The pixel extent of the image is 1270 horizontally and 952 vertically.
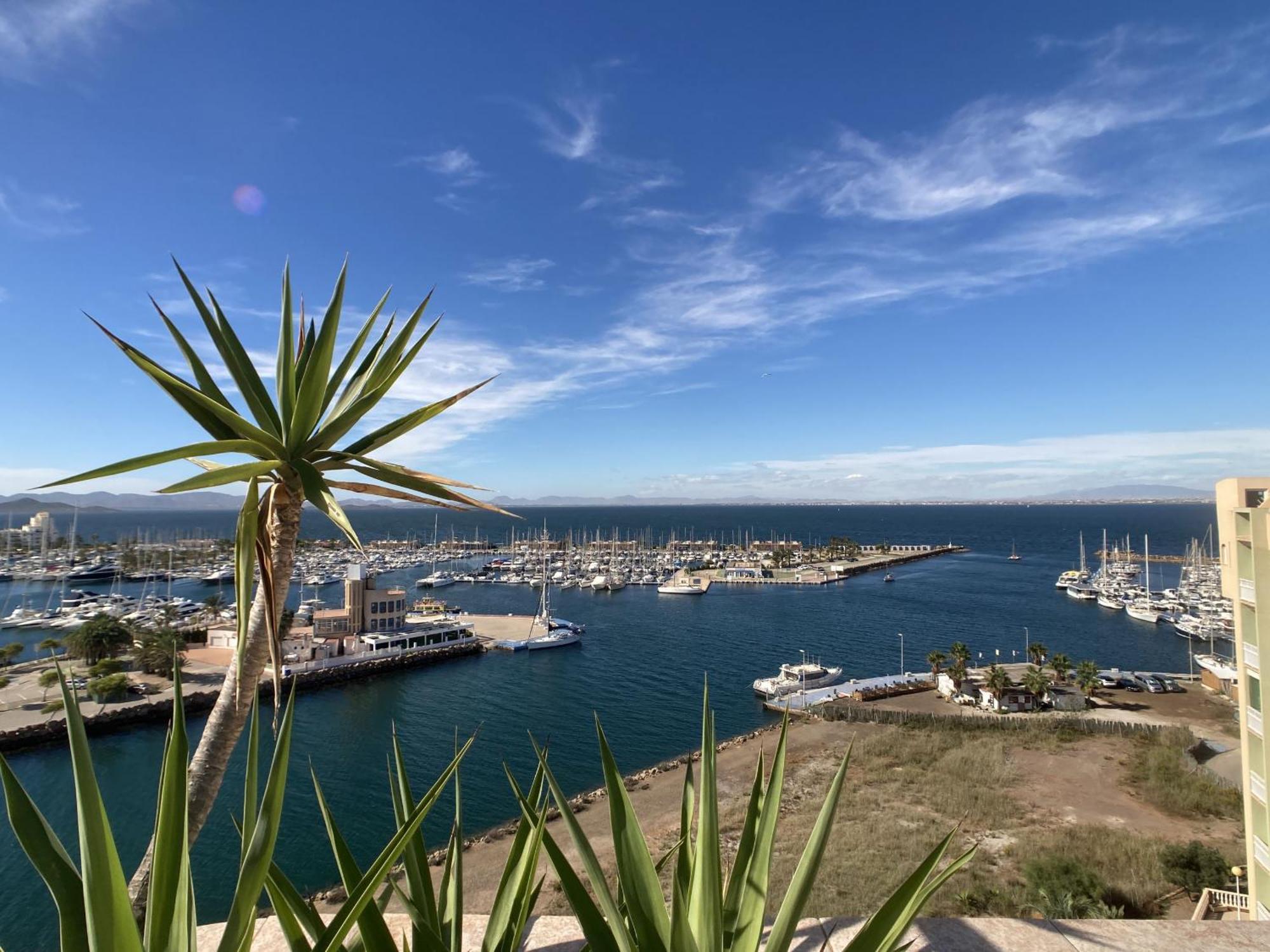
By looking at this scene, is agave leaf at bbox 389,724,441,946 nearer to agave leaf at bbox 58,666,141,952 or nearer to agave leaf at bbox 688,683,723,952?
agave leaf at bbox 58,666,141,952

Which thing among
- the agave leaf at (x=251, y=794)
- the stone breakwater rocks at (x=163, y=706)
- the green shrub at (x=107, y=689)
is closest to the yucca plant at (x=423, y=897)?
the agave leaf at (x=251, y=794)

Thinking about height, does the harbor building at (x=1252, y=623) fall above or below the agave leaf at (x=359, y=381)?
below

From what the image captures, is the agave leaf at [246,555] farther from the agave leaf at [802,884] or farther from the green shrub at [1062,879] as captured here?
the green shrub at [1062,879]

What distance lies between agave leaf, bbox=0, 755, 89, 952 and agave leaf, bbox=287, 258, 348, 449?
1.45m

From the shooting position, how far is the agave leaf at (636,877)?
80.4 inches

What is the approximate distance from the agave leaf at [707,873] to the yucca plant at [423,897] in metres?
0.55

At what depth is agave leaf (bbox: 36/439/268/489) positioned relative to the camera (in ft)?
7.68

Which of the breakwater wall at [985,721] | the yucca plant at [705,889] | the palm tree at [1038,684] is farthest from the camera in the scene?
the palm tree at [1038,684]

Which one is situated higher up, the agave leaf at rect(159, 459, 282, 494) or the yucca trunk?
the agave leaf at rect(159, 459, 282, 494)

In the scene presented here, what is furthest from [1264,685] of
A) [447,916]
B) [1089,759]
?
[1089,759]

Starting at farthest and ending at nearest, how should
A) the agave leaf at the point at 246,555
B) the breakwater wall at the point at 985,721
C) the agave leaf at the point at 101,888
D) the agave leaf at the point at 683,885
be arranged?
the breakwater wall at the point at 985,721 → the agave leaf at the point at 246,555 → the agave leaf at the point at 683,885 → the agave leaf at the point at 101,888

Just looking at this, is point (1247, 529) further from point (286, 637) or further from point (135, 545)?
point (135, 545)

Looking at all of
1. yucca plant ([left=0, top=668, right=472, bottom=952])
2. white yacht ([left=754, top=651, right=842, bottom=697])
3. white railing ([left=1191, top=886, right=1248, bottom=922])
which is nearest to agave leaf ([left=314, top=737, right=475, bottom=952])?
yucca plant ([left=0, top=668, right=472, bottom=952])

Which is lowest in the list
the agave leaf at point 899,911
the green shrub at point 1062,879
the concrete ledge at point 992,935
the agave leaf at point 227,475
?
the green shrub at point 1062,879
